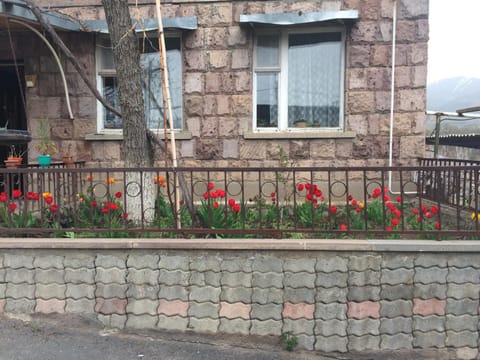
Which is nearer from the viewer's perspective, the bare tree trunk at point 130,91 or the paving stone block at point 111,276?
the paving stone block at point 111,276

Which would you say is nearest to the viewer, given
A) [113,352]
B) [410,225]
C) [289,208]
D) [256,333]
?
[113,352]

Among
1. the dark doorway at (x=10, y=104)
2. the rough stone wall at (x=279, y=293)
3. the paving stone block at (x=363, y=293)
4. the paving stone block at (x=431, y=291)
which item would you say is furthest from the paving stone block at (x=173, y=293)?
the dark doorway at (x=10, y=104)

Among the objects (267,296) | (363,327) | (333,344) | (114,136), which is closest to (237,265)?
(267,296)

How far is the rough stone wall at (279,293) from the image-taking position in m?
3.45

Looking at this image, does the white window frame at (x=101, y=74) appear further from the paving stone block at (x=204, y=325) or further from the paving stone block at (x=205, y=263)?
the paving stone block at (x=204, y=325)

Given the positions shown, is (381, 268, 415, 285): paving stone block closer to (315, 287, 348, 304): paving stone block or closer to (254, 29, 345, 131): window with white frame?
(315, 287, 348, 304): paving stone block

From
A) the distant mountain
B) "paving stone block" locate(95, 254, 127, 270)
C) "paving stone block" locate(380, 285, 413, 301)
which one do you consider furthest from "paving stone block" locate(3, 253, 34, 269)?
Result: the distant mountain

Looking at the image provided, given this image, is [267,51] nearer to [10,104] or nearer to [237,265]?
[237,265]

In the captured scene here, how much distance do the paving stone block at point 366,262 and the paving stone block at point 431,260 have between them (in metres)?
0.32

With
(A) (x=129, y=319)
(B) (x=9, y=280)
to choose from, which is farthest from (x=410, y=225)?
(B) (x=9, y=280)

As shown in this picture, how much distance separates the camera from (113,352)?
3.30 m

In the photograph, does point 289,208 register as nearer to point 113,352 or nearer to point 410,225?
point 410,225

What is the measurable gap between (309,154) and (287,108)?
849 millimetres

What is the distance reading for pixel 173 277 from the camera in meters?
3.58
